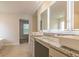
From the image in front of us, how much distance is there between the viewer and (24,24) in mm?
10305

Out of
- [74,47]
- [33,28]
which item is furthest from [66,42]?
[33,28]

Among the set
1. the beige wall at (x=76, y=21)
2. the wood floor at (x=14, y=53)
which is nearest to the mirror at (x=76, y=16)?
the beige wall at (x=76, y=21)

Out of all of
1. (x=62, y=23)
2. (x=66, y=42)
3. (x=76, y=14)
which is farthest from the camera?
(x=62, y=23)

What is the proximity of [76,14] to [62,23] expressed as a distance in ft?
2.10

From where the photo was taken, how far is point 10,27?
9203 mm

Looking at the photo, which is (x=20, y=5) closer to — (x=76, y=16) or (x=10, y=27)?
(x=10, y=27)

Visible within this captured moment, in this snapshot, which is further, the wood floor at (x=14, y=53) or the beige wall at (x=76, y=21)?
the wood floor at (x=14, y=53)

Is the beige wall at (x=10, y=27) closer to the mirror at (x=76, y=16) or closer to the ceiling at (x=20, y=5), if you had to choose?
the ceiling at (x=20, y=5)

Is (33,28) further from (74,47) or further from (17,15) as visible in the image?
(74,47)

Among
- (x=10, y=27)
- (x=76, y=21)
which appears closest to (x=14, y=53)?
(x=76, y=21)

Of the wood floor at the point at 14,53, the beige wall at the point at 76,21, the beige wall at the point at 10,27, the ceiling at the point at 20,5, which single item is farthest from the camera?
the beige wall at the point at 10,27

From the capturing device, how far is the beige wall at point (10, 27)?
9.09m

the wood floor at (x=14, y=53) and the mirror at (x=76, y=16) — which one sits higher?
the mirror at (x=76, y=16)

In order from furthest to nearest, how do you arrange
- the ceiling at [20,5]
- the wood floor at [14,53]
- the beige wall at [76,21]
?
1. the ceiling at [20,5]
2. the wood floor at [14,53]
3. the beige wall at [76,21]
